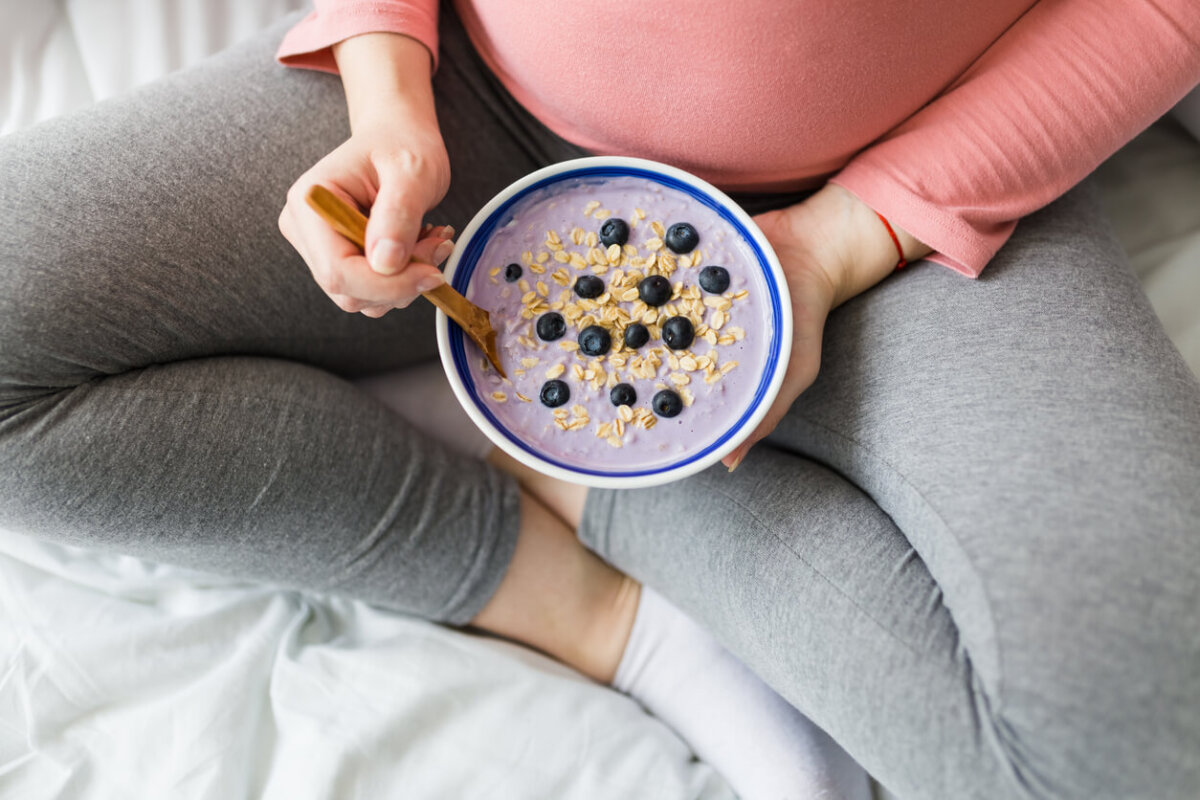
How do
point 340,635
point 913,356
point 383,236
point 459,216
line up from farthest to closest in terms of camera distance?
point 340,635
point 459,216
point 913,356
point 383,236

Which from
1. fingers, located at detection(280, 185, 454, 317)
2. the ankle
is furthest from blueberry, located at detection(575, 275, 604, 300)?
the ankle

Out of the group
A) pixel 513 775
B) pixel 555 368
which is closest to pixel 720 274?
pixel 555 368

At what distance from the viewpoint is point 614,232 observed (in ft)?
1.95

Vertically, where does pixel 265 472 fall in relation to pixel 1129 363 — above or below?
below

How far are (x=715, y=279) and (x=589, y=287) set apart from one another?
9 centimetres

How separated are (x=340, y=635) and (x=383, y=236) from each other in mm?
525

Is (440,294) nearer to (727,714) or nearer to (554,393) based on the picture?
(554,393)

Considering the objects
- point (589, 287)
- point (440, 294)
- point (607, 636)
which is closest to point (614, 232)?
point (589, 287)

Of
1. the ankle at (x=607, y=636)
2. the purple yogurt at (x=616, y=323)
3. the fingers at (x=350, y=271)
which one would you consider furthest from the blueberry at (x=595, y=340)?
the ankle at (x=607, y=636)

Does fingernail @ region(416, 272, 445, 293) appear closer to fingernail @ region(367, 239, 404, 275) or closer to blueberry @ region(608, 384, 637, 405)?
fingernail @ region(367, 239, 404, 275)

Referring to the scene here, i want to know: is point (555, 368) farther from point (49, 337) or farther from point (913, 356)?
point (49, 337)

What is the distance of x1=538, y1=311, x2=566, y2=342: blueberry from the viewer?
1.91ft

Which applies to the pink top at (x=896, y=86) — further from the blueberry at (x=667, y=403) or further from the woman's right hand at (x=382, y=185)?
the blueberry at (x=667, y=403)

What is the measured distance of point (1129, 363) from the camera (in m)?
0.58
